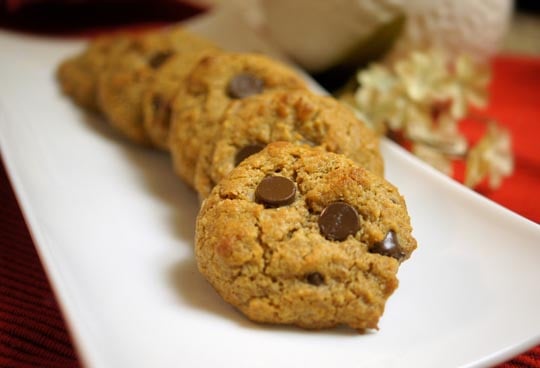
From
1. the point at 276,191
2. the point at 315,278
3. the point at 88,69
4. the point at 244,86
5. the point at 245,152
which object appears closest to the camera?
the point at 315,278

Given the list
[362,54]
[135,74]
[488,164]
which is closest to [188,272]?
[135,74]

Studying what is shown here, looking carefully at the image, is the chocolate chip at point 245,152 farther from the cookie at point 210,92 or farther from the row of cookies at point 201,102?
the cookie at point 210,92

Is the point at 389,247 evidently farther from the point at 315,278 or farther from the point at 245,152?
the point at 245,152

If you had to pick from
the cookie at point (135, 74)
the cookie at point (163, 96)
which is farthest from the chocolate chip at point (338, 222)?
the cookie at point (135, 74)

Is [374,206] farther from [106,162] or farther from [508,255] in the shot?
[106,162]

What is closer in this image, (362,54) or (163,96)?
(163,96)

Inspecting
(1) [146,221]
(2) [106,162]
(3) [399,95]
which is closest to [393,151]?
(3) [399,95]

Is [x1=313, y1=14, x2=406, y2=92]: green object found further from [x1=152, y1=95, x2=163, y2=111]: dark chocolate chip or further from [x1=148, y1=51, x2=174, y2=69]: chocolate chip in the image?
[x1=152, y1=95, x2=163, y2=111]: dark chocolate chip
